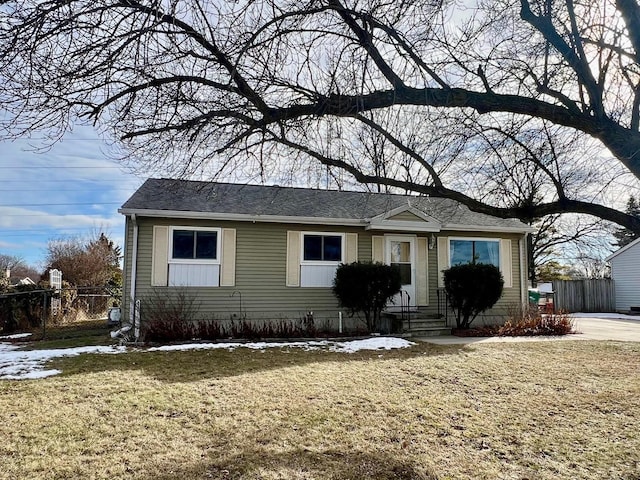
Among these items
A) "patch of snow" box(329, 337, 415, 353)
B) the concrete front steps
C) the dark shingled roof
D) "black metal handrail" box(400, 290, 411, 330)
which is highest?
the dark shingled roof

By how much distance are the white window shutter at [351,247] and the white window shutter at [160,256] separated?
482 centimetres

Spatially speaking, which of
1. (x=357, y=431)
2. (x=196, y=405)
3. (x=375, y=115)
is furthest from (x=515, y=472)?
(x=375, y=115)

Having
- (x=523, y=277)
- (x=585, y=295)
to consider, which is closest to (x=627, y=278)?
(x=585, y=295)

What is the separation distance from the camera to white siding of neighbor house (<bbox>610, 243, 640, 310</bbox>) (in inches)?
846

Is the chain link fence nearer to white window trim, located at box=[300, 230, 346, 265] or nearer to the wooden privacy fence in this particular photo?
white window trim, located at box=[300, 230, 346, 265]

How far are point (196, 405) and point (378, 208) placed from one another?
948 centimetres

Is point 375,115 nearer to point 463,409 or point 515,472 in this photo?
point 463,409

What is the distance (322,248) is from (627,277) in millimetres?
18522

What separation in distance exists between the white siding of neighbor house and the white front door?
15.5 meters

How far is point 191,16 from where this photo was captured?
4.28 m

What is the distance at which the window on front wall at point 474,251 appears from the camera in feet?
43.8

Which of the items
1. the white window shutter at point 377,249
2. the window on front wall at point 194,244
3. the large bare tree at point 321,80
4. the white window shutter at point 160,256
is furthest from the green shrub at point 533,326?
the white window shutter at point 160,256

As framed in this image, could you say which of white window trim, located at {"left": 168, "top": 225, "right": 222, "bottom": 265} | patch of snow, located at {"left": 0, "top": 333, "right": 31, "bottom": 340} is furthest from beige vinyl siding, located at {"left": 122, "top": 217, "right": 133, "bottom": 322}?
patch of snow, located at {"left": 0, "top": 333, "right": 31, "bottom": 340}

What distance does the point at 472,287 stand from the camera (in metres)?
11.7
